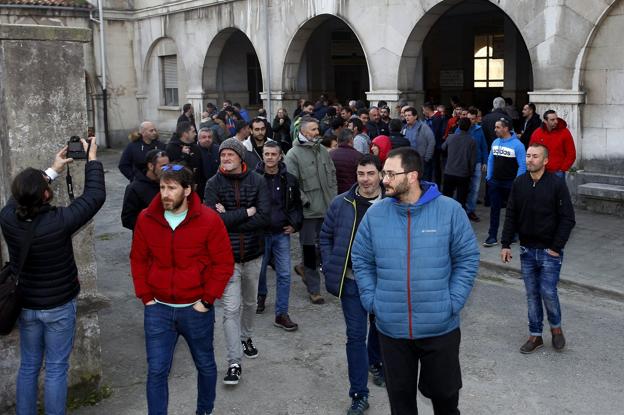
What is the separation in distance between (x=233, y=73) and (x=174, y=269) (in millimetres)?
18124

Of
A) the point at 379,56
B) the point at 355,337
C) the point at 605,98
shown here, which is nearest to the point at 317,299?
the point at 355,337

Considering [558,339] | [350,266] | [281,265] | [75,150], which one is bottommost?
[558,339]

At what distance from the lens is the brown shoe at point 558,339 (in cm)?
605

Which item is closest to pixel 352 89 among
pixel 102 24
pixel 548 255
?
pixel 102 24

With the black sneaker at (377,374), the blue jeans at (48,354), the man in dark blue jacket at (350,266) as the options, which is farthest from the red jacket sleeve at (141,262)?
the black sneaker at (377,374)

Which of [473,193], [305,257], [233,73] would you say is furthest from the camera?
[233,73]

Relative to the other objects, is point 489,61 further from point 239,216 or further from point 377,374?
point 377,374

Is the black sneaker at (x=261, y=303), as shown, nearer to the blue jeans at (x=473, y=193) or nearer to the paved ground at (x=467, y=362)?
the paved ground at (x=467, y=362)

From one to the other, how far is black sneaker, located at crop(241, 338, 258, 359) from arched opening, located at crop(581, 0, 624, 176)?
7770mm

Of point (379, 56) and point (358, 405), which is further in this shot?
point (379, 56)

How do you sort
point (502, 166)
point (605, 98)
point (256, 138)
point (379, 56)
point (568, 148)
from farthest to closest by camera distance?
point (379, 56)
point (605, 98)
point (568, 148)
point (502, 166)
point (256, 138)

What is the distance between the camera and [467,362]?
231 inches

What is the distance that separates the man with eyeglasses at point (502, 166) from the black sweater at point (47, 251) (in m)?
6.24

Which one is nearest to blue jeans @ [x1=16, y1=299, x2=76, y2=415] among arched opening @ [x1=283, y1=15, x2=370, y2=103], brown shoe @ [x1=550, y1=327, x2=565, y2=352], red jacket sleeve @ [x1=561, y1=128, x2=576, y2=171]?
brown shoe @ [x1=550, y1=327, x2=565, y2=352]
